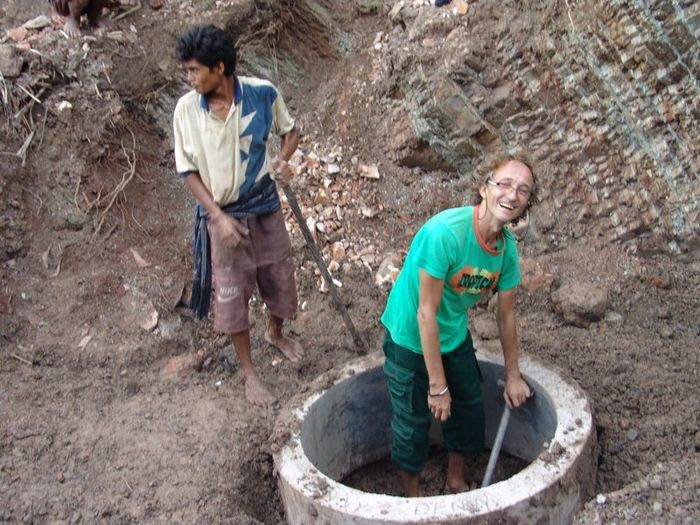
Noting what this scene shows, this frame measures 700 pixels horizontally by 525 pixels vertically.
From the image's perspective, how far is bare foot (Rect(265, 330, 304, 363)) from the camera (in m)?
4.07

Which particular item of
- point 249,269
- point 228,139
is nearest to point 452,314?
point 249,269

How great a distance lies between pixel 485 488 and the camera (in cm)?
281

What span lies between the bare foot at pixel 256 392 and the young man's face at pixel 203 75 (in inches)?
58.4

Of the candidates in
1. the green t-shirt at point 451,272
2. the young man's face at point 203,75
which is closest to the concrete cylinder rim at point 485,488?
the green t-shirt at point 451,272

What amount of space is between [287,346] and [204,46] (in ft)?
5.62

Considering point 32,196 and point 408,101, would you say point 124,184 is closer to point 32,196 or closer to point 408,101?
point 32,196

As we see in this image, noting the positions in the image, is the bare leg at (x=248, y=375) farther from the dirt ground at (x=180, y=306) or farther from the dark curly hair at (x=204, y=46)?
the dark curly hair at (x=204, y=46)

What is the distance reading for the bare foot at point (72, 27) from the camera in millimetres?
4902

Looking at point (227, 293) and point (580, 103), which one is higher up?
point (580, 103)

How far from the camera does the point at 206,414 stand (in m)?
3.65

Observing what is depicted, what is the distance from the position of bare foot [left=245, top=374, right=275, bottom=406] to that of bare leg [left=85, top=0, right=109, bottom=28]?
277cm

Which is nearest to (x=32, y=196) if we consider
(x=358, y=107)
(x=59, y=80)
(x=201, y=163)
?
(x=59, y=80)

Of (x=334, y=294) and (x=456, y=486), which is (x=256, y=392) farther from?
(x=456, y=486)

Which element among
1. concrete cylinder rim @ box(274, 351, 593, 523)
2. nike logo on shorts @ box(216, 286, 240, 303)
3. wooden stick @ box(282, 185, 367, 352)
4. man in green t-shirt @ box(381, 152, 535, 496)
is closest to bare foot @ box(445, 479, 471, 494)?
man in green t-shirt @ box(381, 152, 535, 496)
